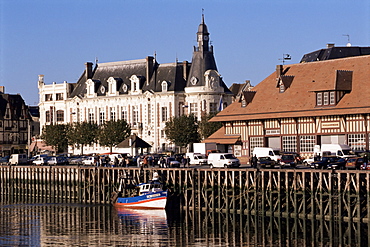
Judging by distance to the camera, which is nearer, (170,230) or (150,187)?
(170,230)

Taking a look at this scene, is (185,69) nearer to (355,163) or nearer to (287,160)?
(287,160)

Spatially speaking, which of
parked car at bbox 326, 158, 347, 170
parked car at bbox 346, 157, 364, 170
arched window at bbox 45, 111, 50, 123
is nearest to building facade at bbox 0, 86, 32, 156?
arched window at bbox 45, 111, 50, 123

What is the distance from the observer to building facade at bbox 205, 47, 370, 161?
74.7 meters

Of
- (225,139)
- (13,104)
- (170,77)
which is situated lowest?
(225,139)

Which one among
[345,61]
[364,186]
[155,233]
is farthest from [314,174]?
[345,61]

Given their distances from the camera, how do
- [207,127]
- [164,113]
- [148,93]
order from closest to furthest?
[207,127], [164,113], [148,93]

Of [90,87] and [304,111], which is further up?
[90,87]

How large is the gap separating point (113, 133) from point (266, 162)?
58606 mm

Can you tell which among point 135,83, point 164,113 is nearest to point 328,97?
point 164,113

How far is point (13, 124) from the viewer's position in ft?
534

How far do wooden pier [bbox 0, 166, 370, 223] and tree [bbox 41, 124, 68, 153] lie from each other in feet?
172

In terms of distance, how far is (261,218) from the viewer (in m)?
58.1

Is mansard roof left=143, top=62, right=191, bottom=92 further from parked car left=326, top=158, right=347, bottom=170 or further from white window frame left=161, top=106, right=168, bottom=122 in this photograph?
parked car left=326, top=158, right=347, bottom=170

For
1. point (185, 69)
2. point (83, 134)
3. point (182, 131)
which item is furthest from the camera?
point (83, 134)
